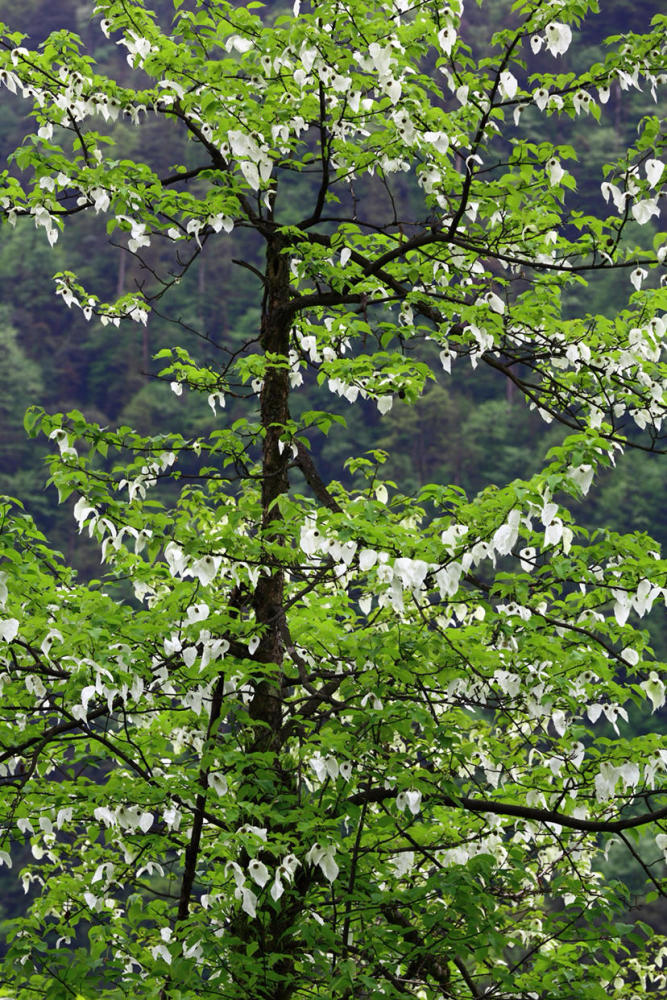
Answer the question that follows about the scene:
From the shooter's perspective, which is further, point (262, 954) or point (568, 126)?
point (568, 126)

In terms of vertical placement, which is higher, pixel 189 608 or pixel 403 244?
pixel 403 244

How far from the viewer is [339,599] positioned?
6484mm

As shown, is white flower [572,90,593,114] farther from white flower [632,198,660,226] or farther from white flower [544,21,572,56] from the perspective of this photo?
white flower [632,198,660,226]

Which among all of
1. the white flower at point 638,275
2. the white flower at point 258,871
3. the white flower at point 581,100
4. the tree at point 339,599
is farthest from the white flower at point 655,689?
the white flower at point 581,100

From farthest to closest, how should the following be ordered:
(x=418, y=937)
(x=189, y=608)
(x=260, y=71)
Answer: (x=260, y=71)
(x=418, y=937)
(x=189, y=608)

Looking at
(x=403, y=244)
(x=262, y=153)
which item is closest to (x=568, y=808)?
(x=403, y=244)

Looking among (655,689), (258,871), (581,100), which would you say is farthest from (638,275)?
(258,871)

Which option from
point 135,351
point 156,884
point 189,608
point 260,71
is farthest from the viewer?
point 135,351

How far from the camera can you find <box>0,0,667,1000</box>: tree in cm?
509

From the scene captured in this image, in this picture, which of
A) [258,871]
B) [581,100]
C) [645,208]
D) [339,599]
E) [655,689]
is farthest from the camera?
[339,599]

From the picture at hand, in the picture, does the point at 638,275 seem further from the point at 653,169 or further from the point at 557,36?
the point at 557,36

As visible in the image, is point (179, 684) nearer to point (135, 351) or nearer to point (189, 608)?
point (189, 608)

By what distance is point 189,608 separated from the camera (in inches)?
202

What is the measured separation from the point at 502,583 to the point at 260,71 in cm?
292
